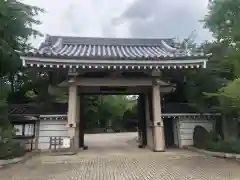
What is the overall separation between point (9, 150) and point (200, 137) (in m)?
7.08

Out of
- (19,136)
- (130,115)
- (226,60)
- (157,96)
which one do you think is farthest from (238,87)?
(130,115)

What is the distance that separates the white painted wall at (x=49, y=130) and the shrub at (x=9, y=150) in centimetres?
151

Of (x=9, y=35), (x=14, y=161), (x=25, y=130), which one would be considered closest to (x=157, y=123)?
(x=14, y=161)

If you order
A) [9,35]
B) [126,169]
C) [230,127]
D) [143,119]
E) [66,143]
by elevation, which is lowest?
[126,169]

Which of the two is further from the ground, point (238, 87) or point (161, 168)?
point (238, 87)

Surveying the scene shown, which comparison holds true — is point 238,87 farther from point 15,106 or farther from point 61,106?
point 15,106

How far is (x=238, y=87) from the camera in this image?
6777 mm

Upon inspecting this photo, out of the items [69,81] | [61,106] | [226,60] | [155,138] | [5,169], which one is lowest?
[5,169]

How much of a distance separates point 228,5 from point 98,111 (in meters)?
20.6

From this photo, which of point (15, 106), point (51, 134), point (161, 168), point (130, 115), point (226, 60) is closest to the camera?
point (161, 168)

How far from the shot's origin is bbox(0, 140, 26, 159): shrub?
25.0 ft

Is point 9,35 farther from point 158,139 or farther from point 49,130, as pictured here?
point 158,139

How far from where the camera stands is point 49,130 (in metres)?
10.0

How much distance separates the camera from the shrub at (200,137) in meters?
9.60
